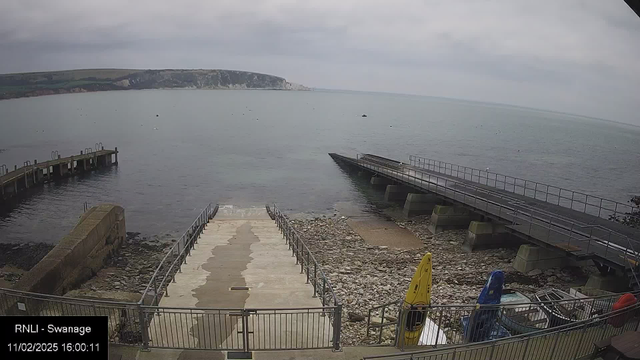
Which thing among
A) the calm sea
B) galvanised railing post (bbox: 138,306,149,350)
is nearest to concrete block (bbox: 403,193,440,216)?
the calm sea

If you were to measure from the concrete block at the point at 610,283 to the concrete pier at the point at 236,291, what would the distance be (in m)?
12.6

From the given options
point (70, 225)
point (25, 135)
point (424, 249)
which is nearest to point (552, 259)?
point (424, 249)

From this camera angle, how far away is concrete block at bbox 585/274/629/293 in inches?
659

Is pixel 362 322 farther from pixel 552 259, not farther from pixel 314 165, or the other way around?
pixel 314 165

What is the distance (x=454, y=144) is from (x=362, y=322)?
88.4 metres

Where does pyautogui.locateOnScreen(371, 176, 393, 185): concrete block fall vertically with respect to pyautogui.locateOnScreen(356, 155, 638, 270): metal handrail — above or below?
below

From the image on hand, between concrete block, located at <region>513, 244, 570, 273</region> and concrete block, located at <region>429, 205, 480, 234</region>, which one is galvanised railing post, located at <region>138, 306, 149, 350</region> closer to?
concrete block, located at <region>513, 244, 570, 273</region>

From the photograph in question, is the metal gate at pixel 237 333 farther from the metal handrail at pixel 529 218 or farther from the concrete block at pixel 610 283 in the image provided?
the metal handrail at pixel 529 218

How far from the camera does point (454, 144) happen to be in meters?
96.4

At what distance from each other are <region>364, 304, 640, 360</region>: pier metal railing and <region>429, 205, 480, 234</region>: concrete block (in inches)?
795

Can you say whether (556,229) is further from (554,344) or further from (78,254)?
(78,254)

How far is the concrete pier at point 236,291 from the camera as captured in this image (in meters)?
9.06

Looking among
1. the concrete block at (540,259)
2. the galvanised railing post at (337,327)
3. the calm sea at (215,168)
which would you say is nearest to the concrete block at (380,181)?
the calm sea at (215,168)

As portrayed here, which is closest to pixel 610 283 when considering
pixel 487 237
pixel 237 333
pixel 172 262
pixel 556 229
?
pixel 556 229
